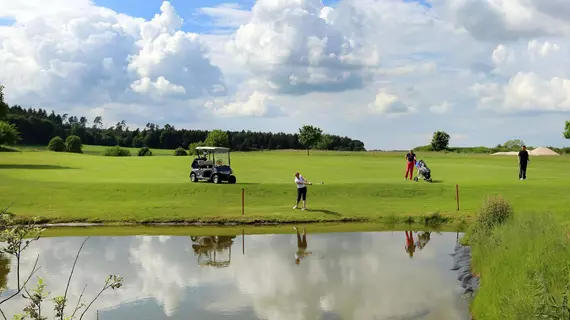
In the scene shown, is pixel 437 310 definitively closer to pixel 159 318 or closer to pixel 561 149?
pixel 159 318

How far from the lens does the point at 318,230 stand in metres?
25.3

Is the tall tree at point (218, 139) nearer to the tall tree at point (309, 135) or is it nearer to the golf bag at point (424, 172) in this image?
the tall tree at point (309, 135)

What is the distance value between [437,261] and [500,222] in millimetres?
3618

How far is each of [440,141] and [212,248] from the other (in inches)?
6300

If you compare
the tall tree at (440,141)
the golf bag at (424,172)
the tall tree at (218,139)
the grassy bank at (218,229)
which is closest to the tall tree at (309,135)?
the tall tree at (218,139)

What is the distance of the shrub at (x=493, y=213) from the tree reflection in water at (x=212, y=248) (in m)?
9.33

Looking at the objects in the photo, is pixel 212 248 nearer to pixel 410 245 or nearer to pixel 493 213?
pixel 410 245

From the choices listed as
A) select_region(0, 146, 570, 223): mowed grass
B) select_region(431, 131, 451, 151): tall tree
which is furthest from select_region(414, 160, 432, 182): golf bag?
select_region(431, 131, 451, 151): tall tree

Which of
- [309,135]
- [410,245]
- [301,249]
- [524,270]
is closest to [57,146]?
[309,135]

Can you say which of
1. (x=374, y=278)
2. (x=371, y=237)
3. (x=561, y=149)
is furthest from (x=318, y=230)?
(x=561, y=149)

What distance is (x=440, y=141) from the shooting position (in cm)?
17212

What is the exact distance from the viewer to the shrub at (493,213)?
2033cm

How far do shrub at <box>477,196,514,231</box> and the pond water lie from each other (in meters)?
1.61

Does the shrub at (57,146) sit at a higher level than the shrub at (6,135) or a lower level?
lower
